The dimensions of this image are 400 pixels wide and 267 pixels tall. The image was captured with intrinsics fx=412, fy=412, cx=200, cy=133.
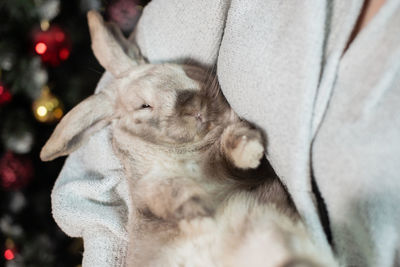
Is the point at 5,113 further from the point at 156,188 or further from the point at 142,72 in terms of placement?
the point at 156,188

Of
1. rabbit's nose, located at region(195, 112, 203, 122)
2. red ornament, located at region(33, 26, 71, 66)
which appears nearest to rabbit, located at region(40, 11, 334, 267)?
rabbit's nose, located at region(195, 112, 203, 122)

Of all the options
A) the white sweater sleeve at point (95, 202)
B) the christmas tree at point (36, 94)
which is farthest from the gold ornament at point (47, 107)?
the white sweater sleeve at point (95, 202)

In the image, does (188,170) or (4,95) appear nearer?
(188,170)

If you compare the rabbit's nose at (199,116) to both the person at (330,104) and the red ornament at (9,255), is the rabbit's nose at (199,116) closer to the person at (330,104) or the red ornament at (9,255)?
the person at (330,104)

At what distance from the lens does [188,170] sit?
107 centimetres

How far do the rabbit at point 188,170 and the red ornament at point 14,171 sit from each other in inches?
25.3

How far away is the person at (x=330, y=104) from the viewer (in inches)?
29.0

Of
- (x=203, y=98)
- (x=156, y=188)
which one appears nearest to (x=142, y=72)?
(x=203, y=98)

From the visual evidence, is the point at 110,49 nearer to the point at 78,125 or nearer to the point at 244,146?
the point at 78,125

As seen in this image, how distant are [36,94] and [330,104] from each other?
1392 millimetres

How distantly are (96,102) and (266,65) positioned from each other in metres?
0.62

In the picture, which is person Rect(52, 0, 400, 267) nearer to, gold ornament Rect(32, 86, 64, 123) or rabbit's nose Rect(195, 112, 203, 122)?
rabbit's nose Rect(195, 112, 203, 122)

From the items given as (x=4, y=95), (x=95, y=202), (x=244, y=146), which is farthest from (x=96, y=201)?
(x=4, y=95)

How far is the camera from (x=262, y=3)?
96 centimetres
